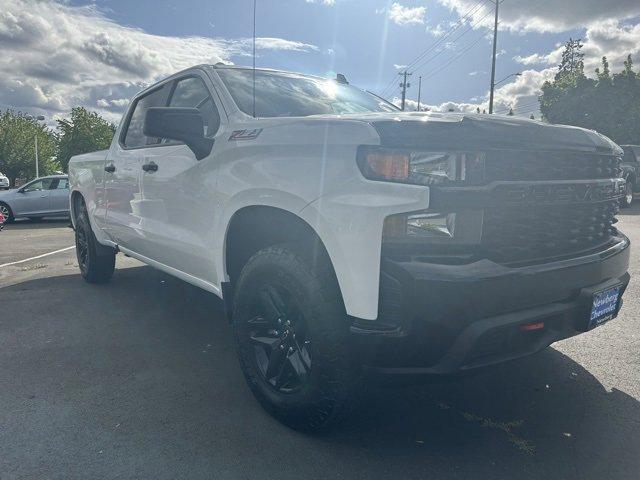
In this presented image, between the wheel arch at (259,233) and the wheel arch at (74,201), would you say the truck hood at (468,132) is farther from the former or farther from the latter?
the wheel arch at (74,201)

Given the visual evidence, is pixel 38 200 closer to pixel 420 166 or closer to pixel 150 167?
pixel 150 167

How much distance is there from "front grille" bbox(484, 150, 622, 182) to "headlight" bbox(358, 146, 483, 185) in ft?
0.30

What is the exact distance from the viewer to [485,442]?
7.74ft

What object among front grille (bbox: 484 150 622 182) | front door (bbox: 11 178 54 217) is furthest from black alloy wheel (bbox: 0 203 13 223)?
front grille (bbox: 484 150 622 182)

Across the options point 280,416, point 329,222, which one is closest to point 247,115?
point 329,222

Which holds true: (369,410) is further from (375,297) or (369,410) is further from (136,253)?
(136,253)

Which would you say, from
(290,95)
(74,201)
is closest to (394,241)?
(290,95)

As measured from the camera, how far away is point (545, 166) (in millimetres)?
2193

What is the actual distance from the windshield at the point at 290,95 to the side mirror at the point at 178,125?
0.29 meters

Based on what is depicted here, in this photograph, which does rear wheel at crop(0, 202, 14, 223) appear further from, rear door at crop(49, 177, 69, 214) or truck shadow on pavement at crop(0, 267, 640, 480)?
truck shadow on pavement at crop(0, 267, 640, 480)

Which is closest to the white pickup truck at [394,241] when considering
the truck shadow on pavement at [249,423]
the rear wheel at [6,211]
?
the truck shadow on pavement at [249,423]

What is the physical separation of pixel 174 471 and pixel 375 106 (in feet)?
8.95

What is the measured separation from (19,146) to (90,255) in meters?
52.4

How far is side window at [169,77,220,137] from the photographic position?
3102mm
